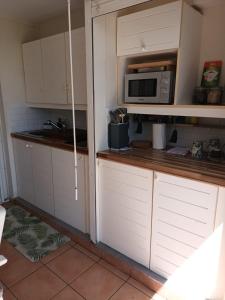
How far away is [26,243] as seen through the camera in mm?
2178

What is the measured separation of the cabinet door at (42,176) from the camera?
2413 millimetres

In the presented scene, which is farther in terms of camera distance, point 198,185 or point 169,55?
point 169,55

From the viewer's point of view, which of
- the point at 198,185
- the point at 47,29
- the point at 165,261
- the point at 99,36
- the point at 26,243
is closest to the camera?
the point at 198,185

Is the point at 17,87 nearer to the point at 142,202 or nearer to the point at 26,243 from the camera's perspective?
the point at 26,243

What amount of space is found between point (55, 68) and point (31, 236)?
5.77 ft

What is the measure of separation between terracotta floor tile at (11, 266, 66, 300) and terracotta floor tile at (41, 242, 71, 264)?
4.3 inches

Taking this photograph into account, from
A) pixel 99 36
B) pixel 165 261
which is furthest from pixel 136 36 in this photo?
pixel 165 261

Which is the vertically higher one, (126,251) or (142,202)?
(142,202)

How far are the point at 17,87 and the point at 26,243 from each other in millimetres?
1817

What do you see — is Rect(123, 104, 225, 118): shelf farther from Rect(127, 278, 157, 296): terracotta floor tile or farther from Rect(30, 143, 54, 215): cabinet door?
Rect(127, 278, 157, 296): terracotta floor tile

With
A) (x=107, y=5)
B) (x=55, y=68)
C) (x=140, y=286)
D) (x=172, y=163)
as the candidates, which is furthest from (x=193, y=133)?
(x=55, y=68)

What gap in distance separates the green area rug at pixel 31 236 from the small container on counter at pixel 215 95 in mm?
1833

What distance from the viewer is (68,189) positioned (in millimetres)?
2248

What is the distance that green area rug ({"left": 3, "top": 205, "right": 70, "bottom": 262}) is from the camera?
6.86 ft
